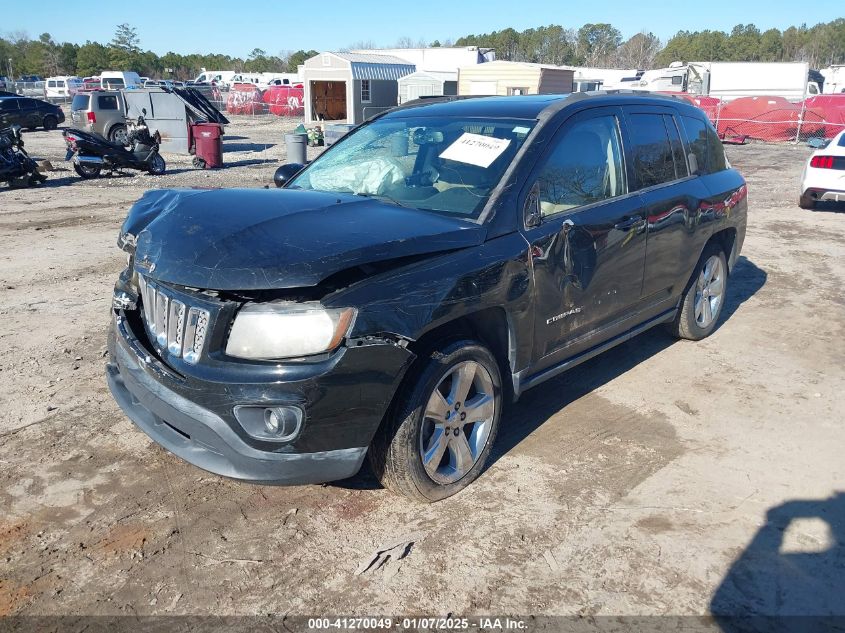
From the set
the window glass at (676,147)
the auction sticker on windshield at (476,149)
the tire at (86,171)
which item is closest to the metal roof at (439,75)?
the tire at (86,171)

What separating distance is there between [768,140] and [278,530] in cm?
2926

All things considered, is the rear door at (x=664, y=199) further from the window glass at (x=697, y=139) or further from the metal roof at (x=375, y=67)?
the metal roof at (x=375, y=67)

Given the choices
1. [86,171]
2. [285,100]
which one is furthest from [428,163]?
[285,100]

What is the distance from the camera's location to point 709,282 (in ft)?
18.5

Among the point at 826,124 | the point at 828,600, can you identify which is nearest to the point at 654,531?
the point at 828,600

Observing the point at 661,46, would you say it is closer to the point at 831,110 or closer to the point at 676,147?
the point at 831,110

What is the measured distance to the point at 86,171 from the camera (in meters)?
15.6

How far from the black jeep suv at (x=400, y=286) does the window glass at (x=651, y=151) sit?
2 cm

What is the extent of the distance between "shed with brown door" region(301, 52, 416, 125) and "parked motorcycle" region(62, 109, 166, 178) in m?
16.0

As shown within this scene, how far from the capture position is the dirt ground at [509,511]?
277 centimetres

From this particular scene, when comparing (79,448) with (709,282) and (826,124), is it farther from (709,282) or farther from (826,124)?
(826,124)

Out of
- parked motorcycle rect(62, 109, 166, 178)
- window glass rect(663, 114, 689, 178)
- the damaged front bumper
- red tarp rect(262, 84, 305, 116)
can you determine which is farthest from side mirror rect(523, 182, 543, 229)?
red tarp rect(262, 84, 305, 116)

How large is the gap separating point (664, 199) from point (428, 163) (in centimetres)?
173

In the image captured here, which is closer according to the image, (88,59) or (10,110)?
(10,110)
